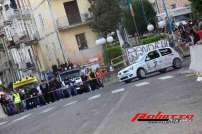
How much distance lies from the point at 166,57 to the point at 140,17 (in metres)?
32.8

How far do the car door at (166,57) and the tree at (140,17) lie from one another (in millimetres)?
30781

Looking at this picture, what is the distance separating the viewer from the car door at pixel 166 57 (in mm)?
37156

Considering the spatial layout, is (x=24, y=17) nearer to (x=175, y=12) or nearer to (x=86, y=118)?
(x=175, y=12)

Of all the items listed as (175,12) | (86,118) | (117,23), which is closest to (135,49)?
(117,23)

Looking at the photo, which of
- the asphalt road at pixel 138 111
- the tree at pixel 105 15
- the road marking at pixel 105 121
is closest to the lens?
the asphalt road at pixel 138 111

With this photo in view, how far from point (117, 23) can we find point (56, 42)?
680 cm

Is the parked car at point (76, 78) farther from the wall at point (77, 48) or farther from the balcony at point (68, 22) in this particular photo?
the balcony at point (68, 22)

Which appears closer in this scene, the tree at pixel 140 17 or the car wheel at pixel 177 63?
the car wheel at pixel 177 63

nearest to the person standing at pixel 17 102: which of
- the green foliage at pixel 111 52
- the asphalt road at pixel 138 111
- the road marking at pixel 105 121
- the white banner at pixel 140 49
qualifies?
the white banner at pixel 140 49

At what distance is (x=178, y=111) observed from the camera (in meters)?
15.8

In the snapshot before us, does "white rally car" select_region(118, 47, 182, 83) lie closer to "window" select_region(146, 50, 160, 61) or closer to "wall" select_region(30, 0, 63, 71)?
"window" select_region(146, 50, 160, 61)

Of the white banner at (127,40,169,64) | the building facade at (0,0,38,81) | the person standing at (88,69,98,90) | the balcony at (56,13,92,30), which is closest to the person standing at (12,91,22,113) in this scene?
the person standing at (88,69,98,90)

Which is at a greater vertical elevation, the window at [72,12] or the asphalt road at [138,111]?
the window at [72,12]

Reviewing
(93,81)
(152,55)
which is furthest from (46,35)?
(152,55)
